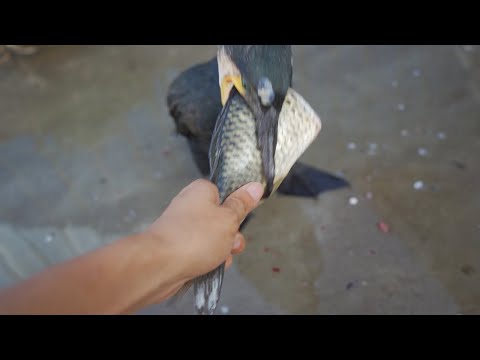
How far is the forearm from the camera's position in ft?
2.32

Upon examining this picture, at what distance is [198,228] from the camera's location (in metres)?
0.96

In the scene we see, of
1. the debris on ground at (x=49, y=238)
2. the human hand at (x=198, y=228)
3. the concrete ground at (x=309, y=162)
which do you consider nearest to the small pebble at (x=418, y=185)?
the concrete ground at (x=309, y=162)

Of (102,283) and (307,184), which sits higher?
(102,283)

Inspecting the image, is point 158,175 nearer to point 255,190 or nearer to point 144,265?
point 255,190

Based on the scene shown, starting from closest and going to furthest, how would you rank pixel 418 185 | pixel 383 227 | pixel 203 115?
pixel 203 115
pixel 383 227
pixel 418 185

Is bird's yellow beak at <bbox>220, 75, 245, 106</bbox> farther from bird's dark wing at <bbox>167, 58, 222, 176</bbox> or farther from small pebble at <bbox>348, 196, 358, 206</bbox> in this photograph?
small pebble at <bbox>348, 196, 358, 206</bbox>

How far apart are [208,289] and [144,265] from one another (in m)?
0.27

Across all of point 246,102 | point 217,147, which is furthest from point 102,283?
point 246,102

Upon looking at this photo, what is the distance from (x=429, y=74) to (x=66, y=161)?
197 cm

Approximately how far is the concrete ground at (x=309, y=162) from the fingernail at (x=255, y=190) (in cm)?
69

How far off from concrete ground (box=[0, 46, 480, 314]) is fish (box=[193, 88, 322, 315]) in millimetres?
647

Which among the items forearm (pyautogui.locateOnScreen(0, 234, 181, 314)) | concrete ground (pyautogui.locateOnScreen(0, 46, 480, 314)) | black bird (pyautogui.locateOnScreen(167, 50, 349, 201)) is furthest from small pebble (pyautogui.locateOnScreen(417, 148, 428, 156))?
forearm (pyautogui.locateOnScreen(0, 234, 181, 314))

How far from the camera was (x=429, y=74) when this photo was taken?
2504 mm

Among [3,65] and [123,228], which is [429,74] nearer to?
[123,228]
